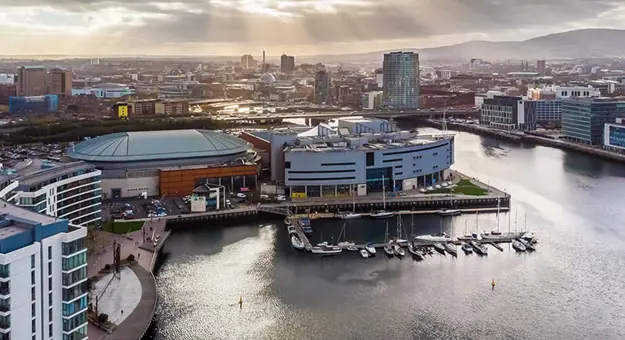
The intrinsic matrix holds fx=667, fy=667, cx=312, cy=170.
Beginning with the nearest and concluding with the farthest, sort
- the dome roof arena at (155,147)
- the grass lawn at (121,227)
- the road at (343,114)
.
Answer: the grass lawn at (121,227) < the dome roof arena at (155,147) < the road at (343,114)

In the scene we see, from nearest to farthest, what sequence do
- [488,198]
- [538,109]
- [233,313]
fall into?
[233,313]
[488,198]
[538,109]

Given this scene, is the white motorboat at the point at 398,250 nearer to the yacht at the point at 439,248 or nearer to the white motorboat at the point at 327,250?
A: the yacht at the point at 439,248

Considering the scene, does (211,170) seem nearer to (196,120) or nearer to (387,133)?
(387,133)

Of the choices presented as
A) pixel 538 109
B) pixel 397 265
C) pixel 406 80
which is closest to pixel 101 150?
pixel 397 265

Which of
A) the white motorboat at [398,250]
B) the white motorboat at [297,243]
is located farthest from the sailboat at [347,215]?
the white motorboat at [398,250]

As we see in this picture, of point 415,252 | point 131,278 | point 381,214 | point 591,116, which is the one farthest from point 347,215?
point 591,116

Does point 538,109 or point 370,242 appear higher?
point 538,109

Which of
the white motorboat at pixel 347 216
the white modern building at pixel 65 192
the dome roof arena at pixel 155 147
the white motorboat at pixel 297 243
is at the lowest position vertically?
the white motorboat at pixel 297 243
